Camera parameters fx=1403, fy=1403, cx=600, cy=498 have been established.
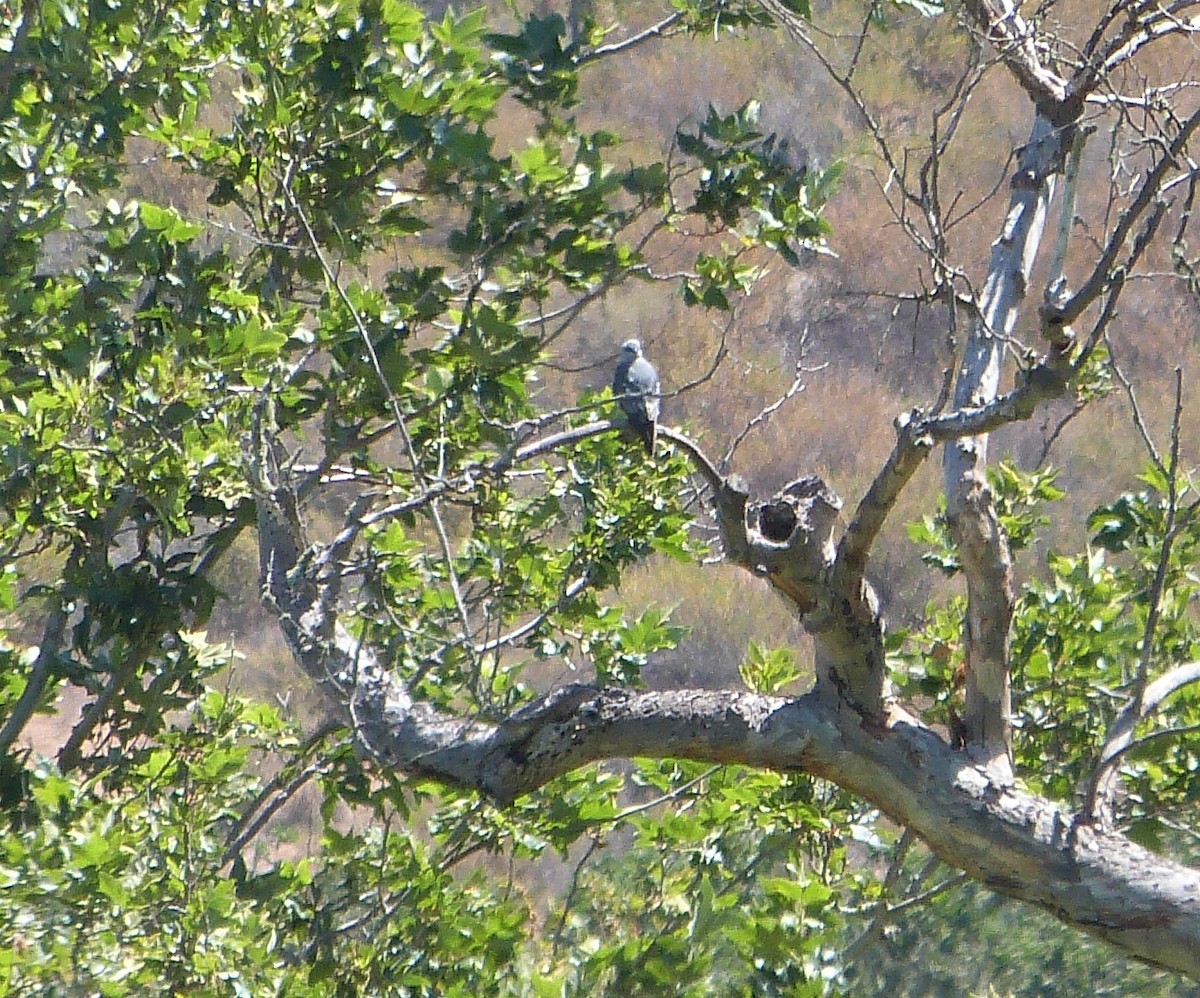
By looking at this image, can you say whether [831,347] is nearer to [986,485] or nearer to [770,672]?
[770,672]

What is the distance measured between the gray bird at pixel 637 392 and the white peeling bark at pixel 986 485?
1.91ft

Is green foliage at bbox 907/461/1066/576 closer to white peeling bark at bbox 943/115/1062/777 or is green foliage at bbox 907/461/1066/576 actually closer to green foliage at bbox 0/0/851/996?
green foliage at bbox 0/0/851/996

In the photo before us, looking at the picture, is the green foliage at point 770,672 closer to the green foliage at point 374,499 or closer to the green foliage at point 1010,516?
the green foliage at point 374,499

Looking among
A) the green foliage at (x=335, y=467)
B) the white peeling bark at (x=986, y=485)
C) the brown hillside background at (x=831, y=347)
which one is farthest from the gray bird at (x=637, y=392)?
the brown hillside background at (x=831, y=347)

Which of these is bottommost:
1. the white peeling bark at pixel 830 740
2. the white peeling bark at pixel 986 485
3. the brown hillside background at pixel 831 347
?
the white peeling bark at pixel 830 740

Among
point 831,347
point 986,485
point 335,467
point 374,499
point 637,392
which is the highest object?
point 831,347

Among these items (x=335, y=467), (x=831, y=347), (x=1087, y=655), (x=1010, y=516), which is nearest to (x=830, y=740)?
(x=1087, y=655)

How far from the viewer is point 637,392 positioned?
3.36 m

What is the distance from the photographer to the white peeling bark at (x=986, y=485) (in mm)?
2350

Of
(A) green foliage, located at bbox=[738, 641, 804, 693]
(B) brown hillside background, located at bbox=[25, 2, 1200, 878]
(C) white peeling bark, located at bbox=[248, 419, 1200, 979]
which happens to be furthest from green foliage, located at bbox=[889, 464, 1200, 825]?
(B) brown hillside background, located at bbox=[25, 2, 1200, 878]

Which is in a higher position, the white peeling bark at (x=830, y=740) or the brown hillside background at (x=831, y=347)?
the brown hillside background at (x=831, y=347)

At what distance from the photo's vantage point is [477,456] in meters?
3.11

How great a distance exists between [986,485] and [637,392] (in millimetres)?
1053

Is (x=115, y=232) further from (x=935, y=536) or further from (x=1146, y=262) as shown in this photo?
(x=1146, y=262)
